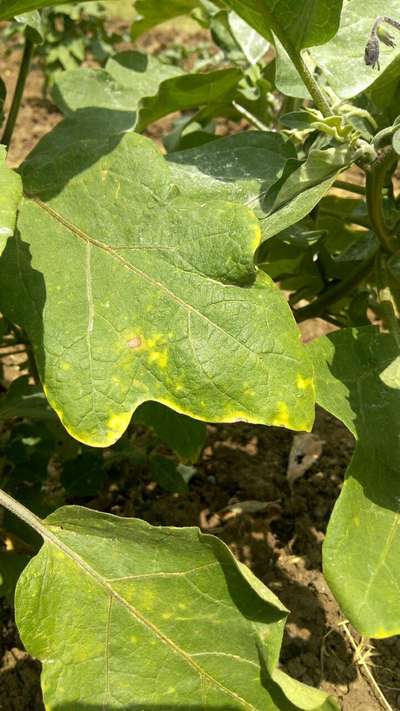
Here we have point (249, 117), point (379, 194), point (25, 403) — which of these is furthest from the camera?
point (249, 117)

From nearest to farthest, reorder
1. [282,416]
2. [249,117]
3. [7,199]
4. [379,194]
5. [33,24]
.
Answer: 1. [7,199]
2. [282,416]
3. [379,194]
4. [33,24]
5. [249,117]

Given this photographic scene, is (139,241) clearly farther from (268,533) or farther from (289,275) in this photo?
(268,533)

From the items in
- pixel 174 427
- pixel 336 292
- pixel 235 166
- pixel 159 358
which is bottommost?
pixel 174 427

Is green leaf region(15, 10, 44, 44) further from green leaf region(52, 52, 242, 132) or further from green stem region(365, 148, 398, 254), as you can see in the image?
green stem region(365, 148, 398, 254)

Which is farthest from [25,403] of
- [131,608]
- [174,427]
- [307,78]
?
[307,78]

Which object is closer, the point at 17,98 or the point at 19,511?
the point at 19,511

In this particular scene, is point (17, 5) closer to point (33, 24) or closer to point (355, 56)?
point (33, 24)

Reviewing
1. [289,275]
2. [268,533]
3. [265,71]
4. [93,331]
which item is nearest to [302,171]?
[93,331]
